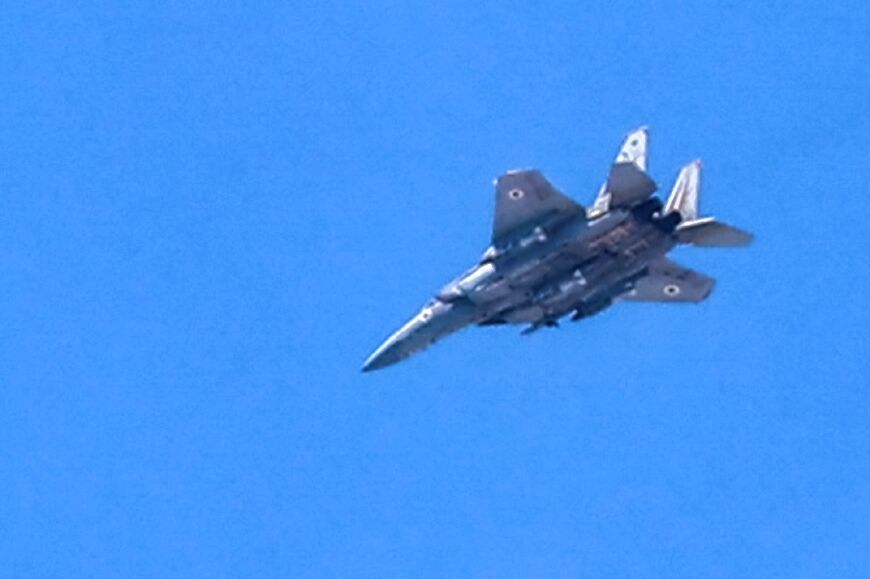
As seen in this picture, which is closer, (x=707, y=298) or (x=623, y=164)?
(x=623, y=164)

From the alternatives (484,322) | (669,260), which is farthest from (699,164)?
Answer: (484,322)

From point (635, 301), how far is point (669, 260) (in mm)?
3017

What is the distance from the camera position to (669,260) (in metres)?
132

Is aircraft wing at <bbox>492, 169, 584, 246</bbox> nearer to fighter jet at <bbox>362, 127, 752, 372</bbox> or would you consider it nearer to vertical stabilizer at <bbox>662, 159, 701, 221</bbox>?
fighter jet at <bbox>362, 127, 752, 372</bbox>

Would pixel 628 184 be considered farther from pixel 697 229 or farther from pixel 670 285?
pixel 670 285

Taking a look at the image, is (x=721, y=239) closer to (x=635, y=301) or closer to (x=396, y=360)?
(x=635, y=301)

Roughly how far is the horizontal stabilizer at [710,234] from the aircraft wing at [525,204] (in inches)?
214

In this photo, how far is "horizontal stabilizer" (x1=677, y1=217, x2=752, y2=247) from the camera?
124812 millimetres

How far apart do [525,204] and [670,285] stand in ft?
40.9

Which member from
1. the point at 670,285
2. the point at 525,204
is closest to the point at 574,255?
the point at 525,204

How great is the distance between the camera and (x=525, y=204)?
405 ft

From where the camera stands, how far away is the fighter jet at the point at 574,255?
123000 millimetres

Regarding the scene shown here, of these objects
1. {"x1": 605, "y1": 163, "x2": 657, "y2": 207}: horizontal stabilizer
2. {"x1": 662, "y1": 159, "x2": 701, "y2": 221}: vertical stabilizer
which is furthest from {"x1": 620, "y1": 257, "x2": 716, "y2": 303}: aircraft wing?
{"x1": 605, "y1": 163, "x2": 657, "y2": 207}: horizontal stabilizer

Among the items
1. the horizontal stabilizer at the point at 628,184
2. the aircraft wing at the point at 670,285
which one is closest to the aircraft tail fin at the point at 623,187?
the horizontal stabilizer at the point at 628,184
